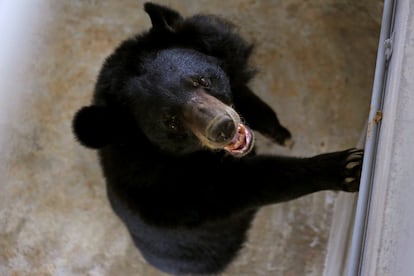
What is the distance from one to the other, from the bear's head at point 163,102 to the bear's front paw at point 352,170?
1.32 ft

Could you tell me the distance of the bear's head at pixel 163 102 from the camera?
2.30 m

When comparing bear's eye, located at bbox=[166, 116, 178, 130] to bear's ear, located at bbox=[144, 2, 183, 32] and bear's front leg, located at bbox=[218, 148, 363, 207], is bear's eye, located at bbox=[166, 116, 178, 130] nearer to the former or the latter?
bear's front leg, located at bbox=[218, 148, 363, 207]

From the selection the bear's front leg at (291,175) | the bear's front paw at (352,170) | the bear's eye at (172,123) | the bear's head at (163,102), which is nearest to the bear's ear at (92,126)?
the bear's head at (163,102)

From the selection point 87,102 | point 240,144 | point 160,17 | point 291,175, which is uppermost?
point 160,17

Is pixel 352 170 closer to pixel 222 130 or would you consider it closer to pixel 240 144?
pixel 240 144

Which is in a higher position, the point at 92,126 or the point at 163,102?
the point at 163,102

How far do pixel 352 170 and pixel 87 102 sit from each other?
1892 millimetres

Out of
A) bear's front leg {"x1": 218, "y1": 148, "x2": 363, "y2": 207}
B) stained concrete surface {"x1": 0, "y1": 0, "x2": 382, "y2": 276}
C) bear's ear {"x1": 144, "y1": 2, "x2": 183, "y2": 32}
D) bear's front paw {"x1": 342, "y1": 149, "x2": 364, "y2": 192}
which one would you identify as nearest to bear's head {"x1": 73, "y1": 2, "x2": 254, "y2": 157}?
bear's ear {"x1": 144, "y1": 2, "x2": 183, "y2": 32}

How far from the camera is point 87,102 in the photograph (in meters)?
3.55

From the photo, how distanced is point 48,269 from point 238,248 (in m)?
1.20

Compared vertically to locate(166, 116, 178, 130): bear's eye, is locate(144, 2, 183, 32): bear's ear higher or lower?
higher

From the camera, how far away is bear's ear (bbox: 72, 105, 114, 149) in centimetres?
243

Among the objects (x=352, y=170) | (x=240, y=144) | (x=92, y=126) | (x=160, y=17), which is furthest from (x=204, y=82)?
(x=352, y=170)

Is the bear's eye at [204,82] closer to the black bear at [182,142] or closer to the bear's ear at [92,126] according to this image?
the black bear at [182,142]
